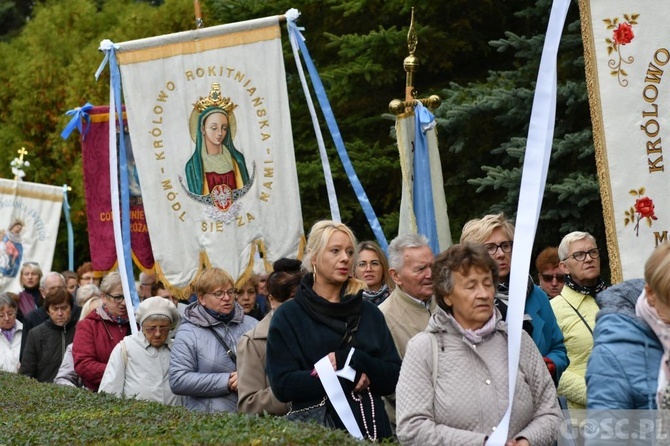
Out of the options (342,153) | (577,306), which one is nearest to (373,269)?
(577,306)

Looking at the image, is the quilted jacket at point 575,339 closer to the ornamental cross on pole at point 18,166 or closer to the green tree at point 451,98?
the green tree at point 451,98

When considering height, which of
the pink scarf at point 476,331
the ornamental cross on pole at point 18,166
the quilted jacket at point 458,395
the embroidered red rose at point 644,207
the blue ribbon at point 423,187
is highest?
the ornamental cross on pole at point 18,166

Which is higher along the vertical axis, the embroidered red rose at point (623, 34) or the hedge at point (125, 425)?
the embroidered red rose at point (623, 34)

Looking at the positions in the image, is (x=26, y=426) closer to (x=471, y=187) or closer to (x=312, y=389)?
(x=312, y=389)

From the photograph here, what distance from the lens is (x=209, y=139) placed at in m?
12.2

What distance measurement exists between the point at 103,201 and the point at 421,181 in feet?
20.3

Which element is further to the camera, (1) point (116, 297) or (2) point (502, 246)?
(1) point (116, 297)

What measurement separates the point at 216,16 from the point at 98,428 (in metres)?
11.4

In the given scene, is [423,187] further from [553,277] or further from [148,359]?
[148,359]

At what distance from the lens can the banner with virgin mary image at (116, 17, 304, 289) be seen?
1218 cm

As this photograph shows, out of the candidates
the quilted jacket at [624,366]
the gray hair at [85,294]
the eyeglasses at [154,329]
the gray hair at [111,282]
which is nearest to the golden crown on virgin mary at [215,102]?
the gray hair at [111,282]

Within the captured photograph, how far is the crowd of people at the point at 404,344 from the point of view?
498 cm

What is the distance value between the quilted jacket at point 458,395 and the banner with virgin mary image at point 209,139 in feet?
21.0

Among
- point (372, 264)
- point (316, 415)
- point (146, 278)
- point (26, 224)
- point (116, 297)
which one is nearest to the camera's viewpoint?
point (316, 415)
